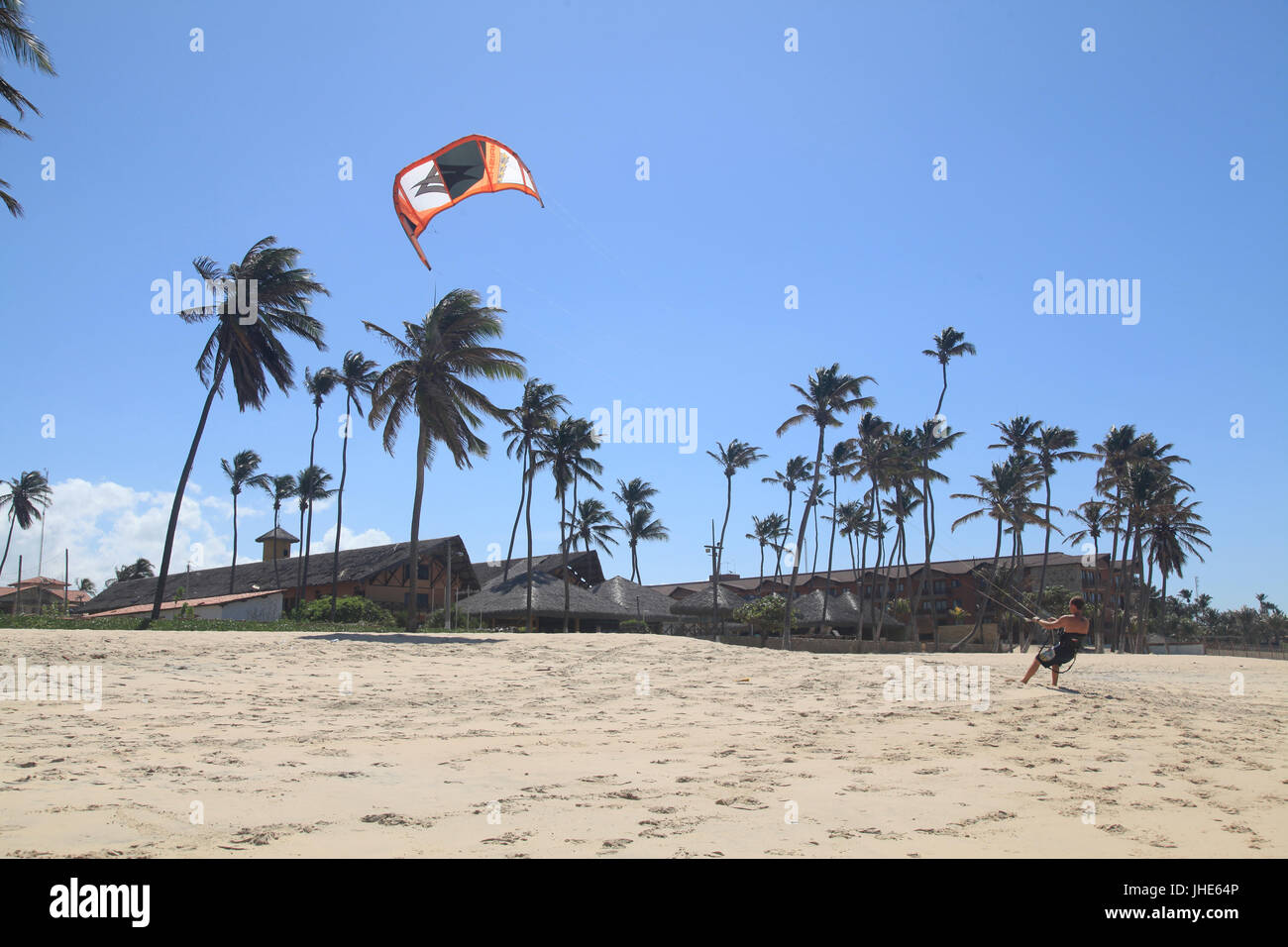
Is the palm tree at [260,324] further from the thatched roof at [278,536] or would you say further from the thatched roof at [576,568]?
the thatched roof at [278,536]

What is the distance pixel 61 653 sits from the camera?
517 inches

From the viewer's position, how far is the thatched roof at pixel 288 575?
4784 centimetres

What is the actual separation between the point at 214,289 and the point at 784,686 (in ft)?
74.5

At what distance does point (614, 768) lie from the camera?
745 centimetres

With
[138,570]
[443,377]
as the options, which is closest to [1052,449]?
[443,377]

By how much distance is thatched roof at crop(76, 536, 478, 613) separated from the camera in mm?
47844

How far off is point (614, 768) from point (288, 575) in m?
48.9

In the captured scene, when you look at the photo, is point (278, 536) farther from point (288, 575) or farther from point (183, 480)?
point (183, 480)

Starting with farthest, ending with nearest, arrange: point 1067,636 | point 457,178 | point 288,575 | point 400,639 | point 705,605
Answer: point 705,605
point 288,575
point 400,639
point 457,178
point 1067,636

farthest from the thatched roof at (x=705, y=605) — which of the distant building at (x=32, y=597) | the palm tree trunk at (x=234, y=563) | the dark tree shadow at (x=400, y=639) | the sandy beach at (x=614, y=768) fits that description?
the distant building at (x=32, y=597)

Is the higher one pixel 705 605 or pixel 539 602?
pixel 539 602

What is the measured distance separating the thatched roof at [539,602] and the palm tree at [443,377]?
17.4 m

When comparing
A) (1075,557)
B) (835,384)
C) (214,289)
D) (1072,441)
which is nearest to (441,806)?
(214,289)
